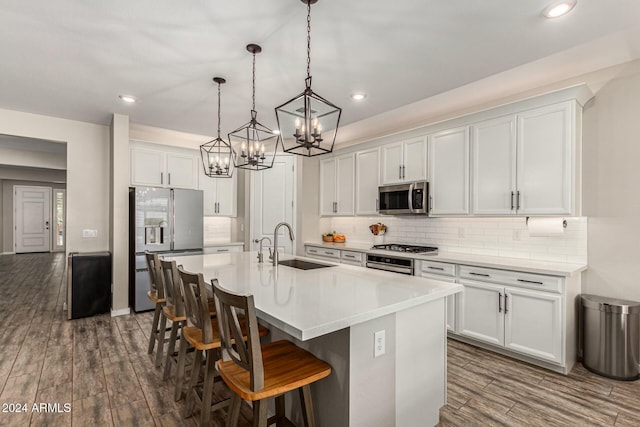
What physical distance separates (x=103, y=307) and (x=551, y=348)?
203 inches

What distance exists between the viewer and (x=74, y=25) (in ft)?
7.44

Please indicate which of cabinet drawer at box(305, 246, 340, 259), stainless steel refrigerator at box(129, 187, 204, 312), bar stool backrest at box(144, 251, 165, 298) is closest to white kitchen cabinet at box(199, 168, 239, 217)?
stainless steel refrigerator at box(129, 187, 204, 312)

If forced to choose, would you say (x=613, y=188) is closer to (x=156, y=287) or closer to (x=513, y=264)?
(x=513, y=264)

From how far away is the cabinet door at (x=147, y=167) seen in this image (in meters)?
4.85

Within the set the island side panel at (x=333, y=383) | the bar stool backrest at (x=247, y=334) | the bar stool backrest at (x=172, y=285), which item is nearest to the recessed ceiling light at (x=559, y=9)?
the island side panel at (x=333, y=383)

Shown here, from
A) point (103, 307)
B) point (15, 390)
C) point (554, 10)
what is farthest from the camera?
point (103, 307)

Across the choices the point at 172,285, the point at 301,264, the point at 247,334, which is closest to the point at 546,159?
the point at 301,264

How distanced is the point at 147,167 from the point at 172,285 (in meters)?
3.27

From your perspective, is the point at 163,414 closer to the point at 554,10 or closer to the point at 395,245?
the point at 395,245

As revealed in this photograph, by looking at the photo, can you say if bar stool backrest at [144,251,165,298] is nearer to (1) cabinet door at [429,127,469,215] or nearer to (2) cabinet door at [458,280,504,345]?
(2) cabinet door at [458,280,504,345]

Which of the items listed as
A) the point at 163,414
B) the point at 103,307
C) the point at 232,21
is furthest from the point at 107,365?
the point at 232,21

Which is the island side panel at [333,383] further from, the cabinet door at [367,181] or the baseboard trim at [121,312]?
the baseboard trim at [121,312]

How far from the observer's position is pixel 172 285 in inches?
93.4

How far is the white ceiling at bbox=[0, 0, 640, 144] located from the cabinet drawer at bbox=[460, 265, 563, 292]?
1.86 metres
